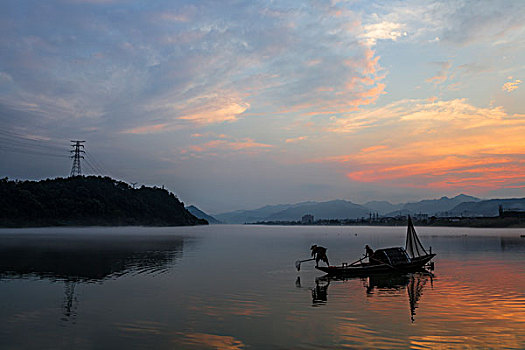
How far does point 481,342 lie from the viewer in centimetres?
1814

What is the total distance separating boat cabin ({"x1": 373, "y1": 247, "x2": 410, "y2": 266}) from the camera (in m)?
42.5

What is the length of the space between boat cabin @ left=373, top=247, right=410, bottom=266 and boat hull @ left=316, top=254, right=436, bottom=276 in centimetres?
56

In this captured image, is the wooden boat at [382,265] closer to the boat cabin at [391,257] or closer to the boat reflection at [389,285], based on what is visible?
the boat cabin at [391,257]

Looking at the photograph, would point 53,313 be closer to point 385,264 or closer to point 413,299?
point 413,299

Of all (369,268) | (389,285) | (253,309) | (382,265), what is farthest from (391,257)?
(253,309)

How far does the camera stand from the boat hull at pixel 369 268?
3944 cm

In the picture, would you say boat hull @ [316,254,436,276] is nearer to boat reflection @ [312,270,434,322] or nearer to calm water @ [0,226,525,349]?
boat reflection @ [312,270,434,322]

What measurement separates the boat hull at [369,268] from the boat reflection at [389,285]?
573 mm

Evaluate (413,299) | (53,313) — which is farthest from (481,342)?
(53,313)

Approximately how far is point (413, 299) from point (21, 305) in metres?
24.9

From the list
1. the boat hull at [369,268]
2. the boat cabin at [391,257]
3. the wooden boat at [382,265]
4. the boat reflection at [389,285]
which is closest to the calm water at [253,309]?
the boat reflection at [389,285]

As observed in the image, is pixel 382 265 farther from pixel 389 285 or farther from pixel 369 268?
pixel 389 285

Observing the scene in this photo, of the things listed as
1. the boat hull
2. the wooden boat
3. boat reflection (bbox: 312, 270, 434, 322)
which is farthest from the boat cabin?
boat reflection (bbox: 312, 270, 434, 322)

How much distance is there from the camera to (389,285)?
1400 inches
